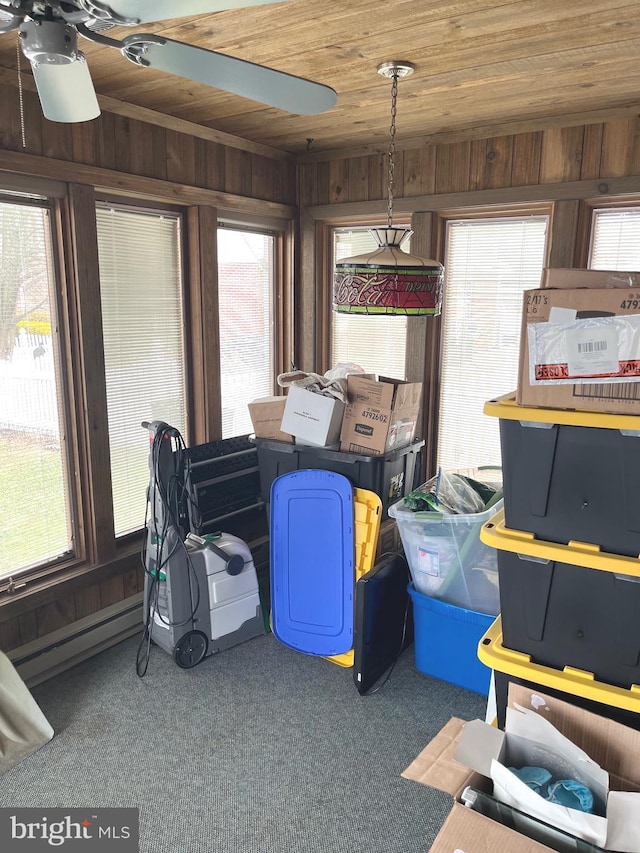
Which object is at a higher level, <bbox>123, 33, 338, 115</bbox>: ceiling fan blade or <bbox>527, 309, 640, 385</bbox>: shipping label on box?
<bbox>123, 33, 338, 115</bbox>: ceiling fan blade

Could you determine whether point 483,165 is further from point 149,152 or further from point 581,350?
point 581,350

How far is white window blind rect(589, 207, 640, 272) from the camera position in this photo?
311 cm

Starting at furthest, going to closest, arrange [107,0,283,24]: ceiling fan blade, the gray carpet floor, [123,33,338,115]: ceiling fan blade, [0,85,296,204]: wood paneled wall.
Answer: [0,85,296,204]: wood paneled wall
the gray carpet floor
[123,33,338,115]: ceiling fan blade
[107,0,283,24]: ceiling fan blade

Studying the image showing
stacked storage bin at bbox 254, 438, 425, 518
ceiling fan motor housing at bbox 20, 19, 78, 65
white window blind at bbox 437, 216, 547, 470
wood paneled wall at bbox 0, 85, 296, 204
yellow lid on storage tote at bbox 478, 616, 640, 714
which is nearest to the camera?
ceiling fan motor housing at bbox 20, 19, 78, 65

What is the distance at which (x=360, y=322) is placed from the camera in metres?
4.08

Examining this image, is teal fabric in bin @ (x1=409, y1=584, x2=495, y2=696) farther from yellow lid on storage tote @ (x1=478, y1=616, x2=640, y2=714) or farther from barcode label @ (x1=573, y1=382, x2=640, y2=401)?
barcode label @ (x1=573, y1=382, x2=640, y2=401)

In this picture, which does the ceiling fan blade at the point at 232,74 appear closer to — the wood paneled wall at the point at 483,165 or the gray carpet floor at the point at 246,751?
the wood paneled wall at the point at 483,165

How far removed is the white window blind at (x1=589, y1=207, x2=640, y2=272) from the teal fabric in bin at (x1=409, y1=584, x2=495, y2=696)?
1807mm

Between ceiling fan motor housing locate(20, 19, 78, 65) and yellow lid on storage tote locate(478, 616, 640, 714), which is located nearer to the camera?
ceiling fan motor housing locate(20, 19, 78, 65)

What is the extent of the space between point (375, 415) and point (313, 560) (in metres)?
0.75

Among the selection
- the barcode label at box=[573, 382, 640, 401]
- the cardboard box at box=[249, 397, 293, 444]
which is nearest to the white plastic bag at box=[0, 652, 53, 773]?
the cardboard box at box=[249, 397, 293, 444]

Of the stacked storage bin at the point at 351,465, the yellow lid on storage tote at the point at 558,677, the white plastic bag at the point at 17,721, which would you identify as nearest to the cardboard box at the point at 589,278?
the yellow lid on storage tote at the point at 558,677

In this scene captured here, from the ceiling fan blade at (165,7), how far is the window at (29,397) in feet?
5.60

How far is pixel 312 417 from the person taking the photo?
2.98 m
